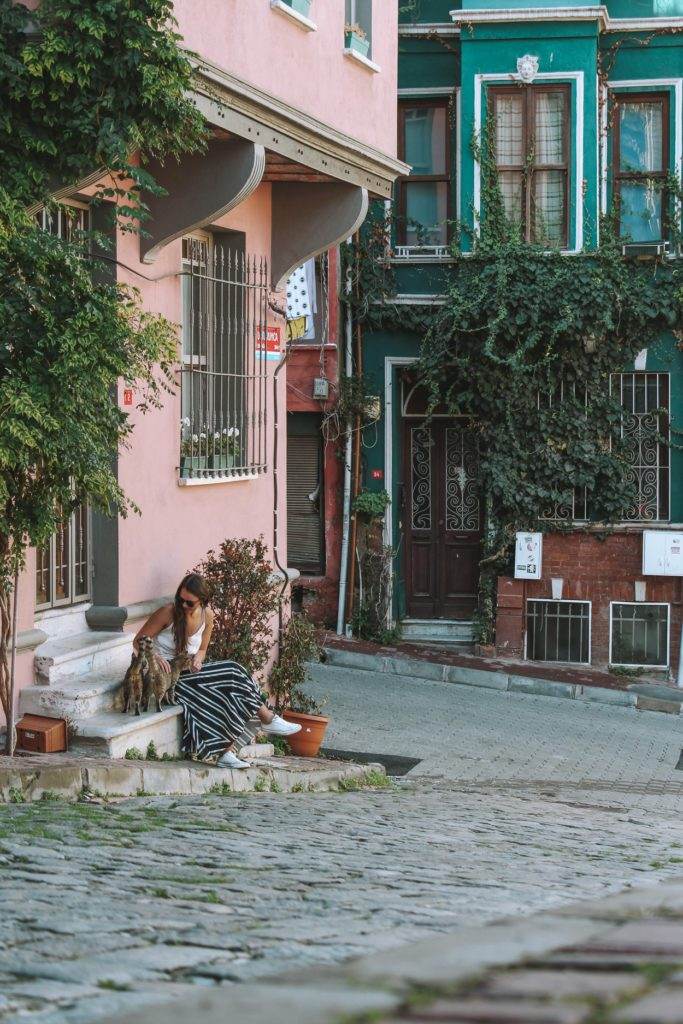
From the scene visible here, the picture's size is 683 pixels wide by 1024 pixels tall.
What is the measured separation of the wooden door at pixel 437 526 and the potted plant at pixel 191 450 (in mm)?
8012

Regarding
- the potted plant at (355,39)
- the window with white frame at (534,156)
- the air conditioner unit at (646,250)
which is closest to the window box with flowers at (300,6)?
the potted plant at (355,39)

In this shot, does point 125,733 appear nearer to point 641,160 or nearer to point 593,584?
point 593,584

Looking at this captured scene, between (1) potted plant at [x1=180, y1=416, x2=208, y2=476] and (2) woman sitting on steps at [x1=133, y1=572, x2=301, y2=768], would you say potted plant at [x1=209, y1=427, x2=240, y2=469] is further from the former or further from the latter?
(2) woman sitting on steps at [x1=133, y1=572, x2=301, y2=768]

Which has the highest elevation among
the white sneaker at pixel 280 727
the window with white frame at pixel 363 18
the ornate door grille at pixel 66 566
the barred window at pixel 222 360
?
the window with white frame at pixel 363 18

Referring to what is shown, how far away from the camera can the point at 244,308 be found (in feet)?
42.2

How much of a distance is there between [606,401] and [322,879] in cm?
1334

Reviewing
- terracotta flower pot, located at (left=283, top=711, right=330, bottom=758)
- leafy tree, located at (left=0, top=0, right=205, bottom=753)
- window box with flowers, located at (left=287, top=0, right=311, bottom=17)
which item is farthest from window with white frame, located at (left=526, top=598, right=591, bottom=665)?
leafy tree, located at (left=0, top=0, right=205, bottom=753)

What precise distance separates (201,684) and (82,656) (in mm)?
940

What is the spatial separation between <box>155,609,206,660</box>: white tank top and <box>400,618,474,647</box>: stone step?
910cm

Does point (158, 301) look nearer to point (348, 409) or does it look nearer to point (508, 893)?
point (508, 893)

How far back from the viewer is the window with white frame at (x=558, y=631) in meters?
18.6

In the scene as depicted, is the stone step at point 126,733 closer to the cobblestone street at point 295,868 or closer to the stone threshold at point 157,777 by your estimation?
the stone threshold at point 157,777

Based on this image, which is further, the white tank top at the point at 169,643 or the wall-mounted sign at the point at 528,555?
the wall-mounted sign at the point at 528,555

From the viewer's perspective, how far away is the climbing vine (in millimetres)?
18469
